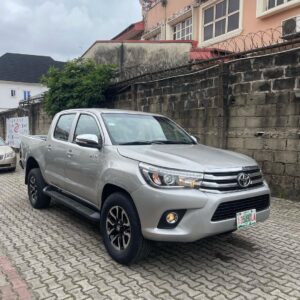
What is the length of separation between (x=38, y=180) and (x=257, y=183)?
3923mm

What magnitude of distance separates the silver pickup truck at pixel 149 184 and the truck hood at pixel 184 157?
0.4 inches

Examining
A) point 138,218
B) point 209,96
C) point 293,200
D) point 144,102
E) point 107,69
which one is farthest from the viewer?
point 107,69

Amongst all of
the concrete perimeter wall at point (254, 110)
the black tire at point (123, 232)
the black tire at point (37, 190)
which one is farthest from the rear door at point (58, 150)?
the concrete perimeter wall at point (254, 110)

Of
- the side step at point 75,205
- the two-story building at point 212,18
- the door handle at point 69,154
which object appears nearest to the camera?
the side step at point 75,205

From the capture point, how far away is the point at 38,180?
19.6 feet

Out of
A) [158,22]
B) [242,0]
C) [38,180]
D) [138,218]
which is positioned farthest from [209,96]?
[158,22]

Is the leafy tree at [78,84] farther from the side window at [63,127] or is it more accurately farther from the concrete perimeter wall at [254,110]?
the side window at [63,127]

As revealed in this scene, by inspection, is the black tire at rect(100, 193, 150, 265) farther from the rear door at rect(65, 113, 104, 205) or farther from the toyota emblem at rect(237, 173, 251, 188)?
the toyota emblem at rect(237, 173, 251, 188)

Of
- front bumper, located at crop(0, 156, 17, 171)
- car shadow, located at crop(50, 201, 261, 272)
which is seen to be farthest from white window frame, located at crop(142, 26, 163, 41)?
car shadow, located at crop(50, 201, 261, 272)

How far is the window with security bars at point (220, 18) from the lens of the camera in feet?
44.8

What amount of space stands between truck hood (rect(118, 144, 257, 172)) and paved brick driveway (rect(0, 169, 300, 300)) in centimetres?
99

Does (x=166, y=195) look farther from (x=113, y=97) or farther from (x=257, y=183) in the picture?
(x=113, y=97)

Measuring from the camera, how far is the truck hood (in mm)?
3381

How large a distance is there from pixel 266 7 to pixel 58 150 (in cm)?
1050
